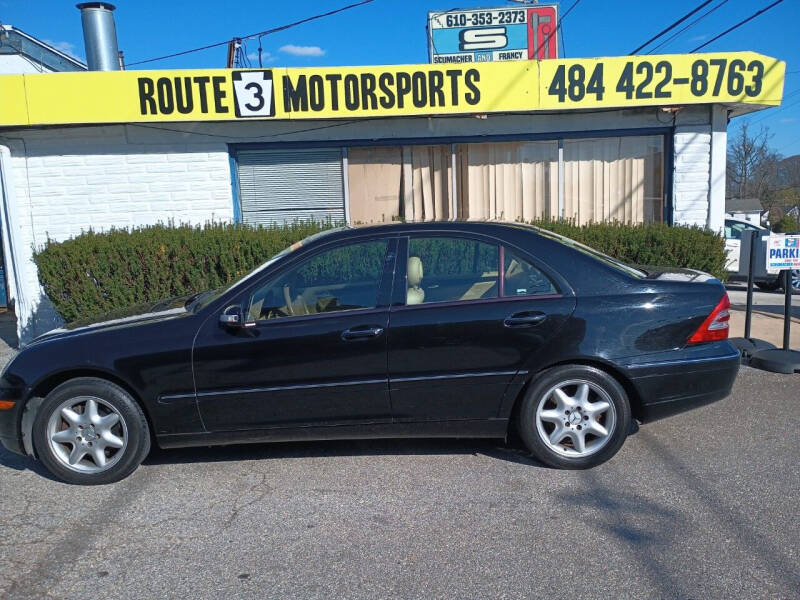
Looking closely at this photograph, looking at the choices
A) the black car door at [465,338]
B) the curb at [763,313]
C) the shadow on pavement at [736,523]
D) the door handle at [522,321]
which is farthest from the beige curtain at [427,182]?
the shadow on pavement at [736,523]

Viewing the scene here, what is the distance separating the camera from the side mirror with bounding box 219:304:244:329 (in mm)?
4094

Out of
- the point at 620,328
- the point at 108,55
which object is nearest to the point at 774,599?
the point at 620,328

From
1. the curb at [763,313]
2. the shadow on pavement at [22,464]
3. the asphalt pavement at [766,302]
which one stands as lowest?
the asphalt pavement at [766,302]

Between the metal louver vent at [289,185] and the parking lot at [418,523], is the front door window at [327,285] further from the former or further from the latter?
the metal louver vent at [289,185]

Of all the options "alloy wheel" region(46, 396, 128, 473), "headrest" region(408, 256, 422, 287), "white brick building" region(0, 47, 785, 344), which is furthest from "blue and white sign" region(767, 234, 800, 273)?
"alloy wheel" region(46, 396, 128, 473)

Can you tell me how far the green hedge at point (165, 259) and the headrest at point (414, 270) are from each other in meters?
4.01

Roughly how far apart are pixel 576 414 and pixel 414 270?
4.54 feet

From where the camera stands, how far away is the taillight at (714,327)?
424 cm

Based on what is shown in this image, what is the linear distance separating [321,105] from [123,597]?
6805mm

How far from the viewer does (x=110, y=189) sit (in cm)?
906

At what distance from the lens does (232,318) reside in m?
4.10

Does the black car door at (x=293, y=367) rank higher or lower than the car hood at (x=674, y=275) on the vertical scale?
lower

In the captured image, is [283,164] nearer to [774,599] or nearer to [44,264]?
[44,264]

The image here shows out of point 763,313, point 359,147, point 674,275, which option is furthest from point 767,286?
point 674,275
